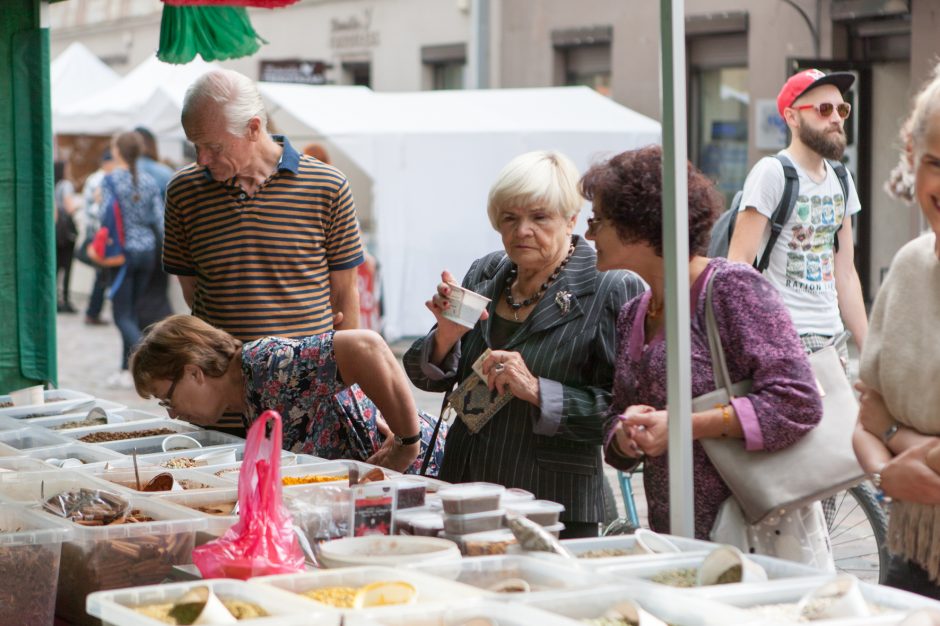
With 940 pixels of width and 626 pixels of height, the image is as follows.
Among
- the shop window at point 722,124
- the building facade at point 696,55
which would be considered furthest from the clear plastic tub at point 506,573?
→ the shop window at point 722,124

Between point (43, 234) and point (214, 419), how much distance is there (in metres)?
1.69

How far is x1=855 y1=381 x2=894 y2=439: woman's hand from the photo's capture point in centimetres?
244

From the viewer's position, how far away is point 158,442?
3.54m

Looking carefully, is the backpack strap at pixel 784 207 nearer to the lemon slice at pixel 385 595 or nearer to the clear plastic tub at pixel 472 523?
the clear plastic tub at pixel 472 523

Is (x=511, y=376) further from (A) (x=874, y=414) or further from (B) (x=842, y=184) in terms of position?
(B) (x=842, y=184)

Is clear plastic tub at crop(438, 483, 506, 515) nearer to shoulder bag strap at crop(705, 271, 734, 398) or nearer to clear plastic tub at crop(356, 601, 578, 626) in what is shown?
clear plastic tub at crop(356, 601, 578, 626)

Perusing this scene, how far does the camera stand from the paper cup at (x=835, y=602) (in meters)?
1.93

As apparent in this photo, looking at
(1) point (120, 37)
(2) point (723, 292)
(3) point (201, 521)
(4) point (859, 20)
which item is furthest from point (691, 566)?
(1) point (120, 37)

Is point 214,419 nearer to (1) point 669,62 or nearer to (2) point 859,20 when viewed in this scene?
(1) point 669,62

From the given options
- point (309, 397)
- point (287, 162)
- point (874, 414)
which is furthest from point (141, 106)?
point (874, 414)

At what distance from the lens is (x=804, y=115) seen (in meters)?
5.27

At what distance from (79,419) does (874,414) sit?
2.35m

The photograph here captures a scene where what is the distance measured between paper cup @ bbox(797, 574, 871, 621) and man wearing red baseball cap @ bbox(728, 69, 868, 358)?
3.15 m

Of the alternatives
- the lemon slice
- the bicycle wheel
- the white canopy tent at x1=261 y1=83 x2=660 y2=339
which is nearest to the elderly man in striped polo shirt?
the bicycle wheel
